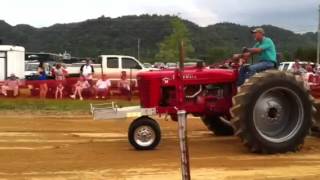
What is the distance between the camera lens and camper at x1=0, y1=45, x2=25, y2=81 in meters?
32.6

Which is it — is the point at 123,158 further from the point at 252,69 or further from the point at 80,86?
the point at 80,86

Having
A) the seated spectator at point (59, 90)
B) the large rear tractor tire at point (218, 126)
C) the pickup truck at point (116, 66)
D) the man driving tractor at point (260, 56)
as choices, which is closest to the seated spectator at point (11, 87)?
the seated spectator at point (59, 90)

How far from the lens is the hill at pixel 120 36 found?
7162cm

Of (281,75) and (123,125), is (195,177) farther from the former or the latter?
(123,125)

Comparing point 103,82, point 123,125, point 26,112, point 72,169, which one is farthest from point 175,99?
point 103,82

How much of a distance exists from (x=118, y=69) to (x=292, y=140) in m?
19.2

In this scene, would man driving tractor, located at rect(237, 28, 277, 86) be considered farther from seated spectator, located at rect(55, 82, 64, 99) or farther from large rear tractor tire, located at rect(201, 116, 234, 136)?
seated spectator, located at rect(55, 82, 64, 99)

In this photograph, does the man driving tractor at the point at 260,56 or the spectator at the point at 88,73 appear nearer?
the man driving tractor at the point at 260,56

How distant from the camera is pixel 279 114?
11102mm

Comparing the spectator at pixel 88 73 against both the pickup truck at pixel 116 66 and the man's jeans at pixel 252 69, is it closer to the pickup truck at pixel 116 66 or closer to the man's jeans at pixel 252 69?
the pickup truck at pixel 116 66

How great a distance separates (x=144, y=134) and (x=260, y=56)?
2.44m

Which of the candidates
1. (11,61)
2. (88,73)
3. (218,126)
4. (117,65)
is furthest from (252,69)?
(11,61)

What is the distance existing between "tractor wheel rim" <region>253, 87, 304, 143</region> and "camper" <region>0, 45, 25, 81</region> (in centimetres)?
2331

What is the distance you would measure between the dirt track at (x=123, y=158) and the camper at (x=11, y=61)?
19.0 metres
